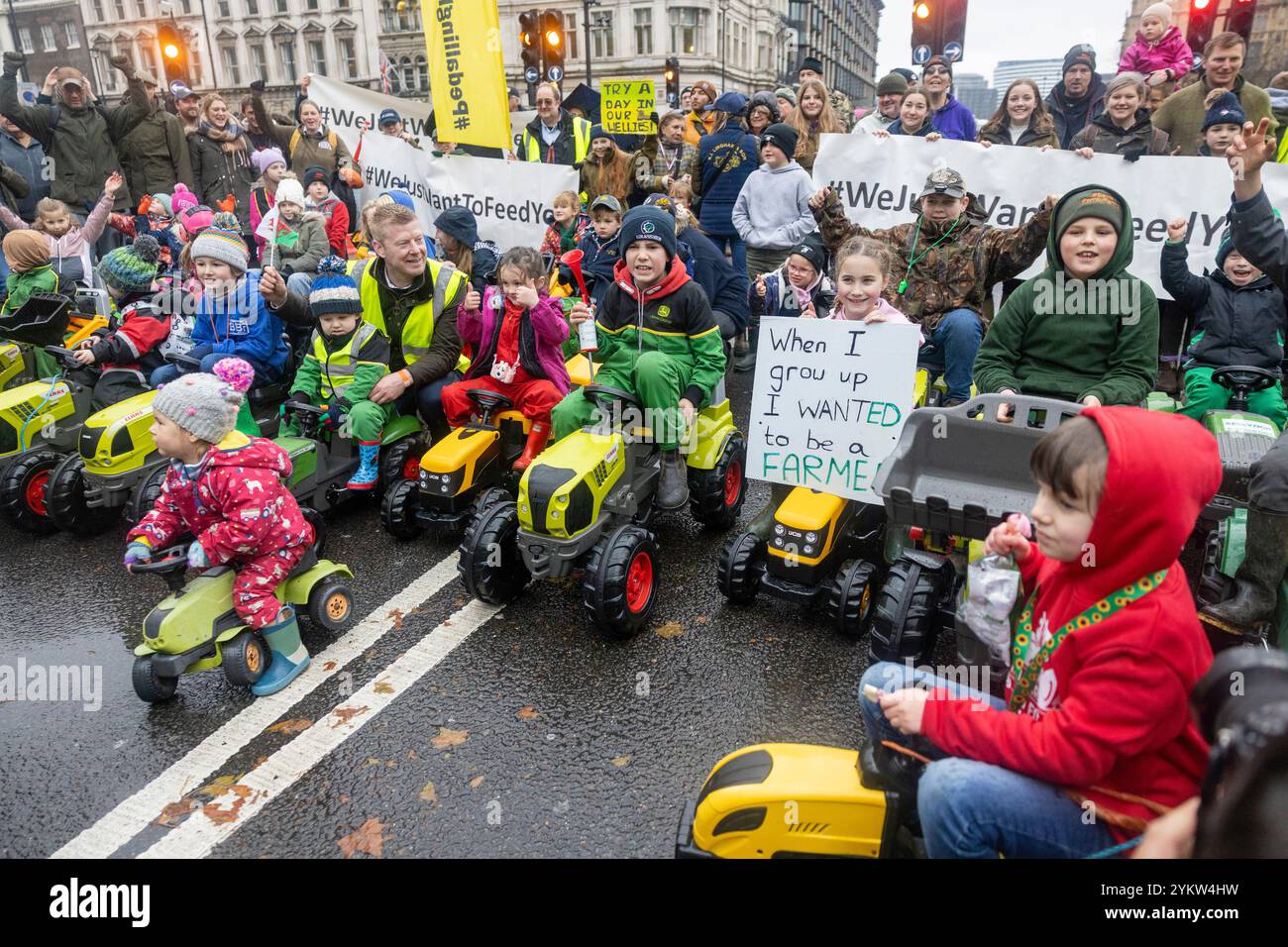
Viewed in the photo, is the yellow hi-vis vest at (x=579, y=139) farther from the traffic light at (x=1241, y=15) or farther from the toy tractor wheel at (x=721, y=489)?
the traffic light at (x=1241, y=15)

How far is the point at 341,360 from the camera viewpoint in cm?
556

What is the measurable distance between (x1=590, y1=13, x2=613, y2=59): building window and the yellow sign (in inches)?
2559

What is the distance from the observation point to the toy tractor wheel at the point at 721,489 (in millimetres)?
5051

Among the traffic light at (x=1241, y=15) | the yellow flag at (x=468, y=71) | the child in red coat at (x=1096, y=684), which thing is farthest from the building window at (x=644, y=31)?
the child in red coat at (x=1096, y=684)

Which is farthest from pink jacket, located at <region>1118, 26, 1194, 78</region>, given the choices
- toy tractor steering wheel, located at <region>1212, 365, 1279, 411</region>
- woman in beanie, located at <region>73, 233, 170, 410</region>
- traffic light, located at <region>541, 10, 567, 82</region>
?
traffic light, located at <region>541, 10, 567, 82</region>

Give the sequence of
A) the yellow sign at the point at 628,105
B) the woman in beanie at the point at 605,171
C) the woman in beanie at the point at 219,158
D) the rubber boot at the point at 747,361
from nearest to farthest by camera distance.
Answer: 1. the rubber boot at the point at 747,361
2. the woman in beanie at the point at 605,171
3. the woman in beanie at the point at 219,158
4. the yellow sign at the point at 628,105

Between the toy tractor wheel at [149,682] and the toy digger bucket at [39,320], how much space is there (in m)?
3.51

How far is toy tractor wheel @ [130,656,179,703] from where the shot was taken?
365 cm

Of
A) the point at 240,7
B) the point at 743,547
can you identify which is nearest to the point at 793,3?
the point at 240,7

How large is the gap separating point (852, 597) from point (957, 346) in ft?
6.84

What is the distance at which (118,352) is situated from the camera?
585cm

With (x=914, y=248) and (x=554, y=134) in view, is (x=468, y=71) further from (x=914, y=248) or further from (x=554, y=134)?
(x=914, y=248)

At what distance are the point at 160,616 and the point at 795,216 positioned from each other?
613 cm

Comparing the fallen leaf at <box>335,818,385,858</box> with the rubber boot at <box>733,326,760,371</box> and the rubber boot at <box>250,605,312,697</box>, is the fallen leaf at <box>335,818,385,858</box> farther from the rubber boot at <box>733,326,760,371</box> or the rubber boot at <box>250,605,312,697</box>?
the rubber boot at <box>733,326,760,371</box>
